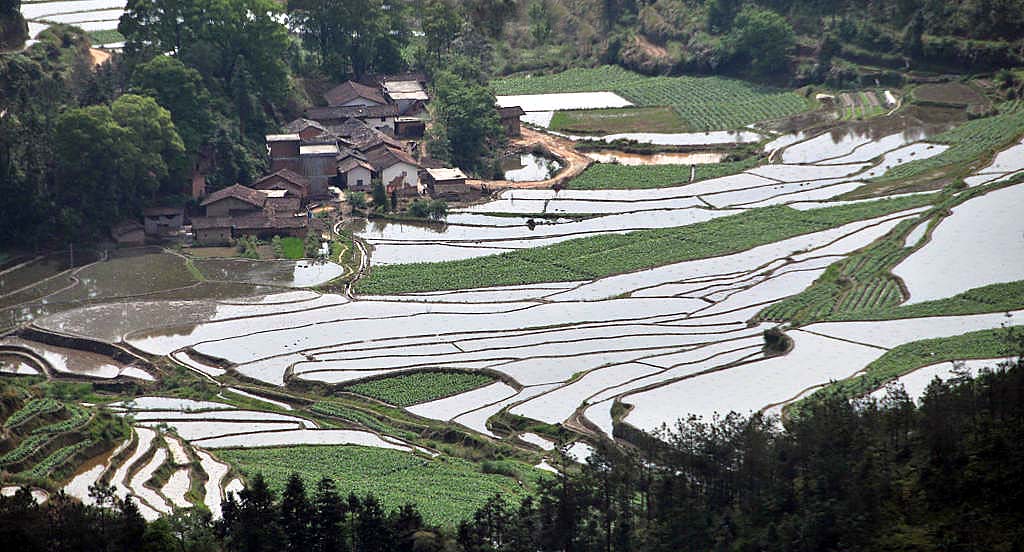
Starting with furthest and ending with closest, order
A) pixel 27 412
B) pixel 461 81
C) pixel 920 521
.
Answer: pixel 461 81 → pixel 27 412 → pixel 920 521

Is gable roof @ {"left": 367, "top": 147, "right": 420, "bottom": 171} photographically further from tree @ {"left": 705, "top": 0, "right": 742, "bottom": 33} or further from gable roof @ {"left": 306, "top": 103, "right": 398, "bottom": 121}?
tree @ {"left": 705, "top": 0, "right": 742, "bottom": 33}

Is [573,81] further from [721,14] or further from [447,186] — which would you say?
[447,186]

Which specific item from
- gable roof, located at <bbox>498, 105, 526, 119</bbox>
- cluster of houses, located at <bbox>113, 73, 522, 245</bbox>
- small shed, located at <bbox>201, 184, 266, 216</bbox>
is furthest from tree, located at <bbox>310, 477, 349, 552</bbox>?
gable roof, located at <bbox>498, 105, 526, 119</bbox>

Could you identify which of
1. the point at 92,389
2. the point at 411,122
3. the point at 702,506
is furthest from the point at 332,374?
the point at 411,122

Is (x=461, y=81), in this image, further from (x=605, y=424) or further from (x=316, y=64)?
(x=605, y=424)

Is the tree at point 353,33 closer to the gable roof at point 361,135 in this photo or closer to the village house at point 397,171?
the gable roof at point 361,135

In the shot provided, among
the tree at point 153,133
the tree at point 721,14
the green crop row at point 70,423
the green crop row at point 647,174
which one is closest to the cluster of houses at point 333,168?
the tree at point 153,133

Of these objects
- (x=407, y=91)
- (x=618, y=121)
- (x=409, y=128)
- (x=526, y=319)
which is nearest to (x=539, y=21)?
(x=618, y=121)
